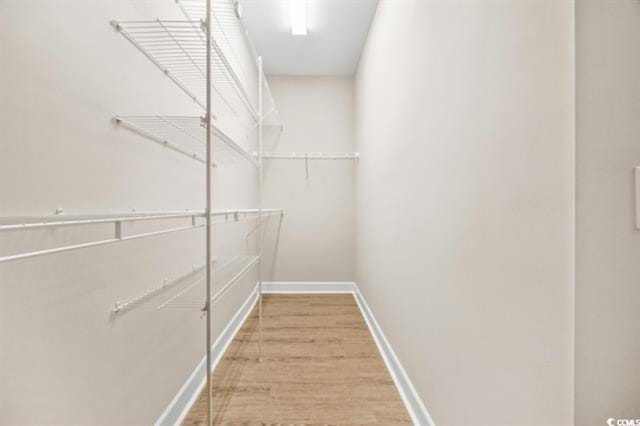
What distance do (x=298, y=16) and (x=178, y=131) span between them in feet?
5.28

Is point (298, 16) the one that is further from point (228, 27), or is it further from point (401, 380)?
point (401, 380)

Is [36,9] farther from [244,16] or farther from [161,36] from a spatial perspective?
[244,16]

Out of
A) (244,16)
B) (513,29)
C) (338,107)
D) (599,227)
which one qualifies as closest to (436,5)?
(513,29)

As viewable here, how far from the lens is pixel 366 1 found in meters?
2.16

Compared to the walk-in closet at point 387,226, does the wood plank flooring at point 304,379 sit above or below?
below

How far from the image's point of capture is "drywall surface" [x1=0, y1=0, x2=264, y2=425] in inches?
25.3

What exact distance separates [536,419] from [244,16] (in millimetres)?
2799

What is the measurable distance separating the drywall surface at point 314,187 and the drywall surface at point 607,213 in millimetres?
2802

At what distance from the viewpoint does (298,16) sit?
2.29 metres

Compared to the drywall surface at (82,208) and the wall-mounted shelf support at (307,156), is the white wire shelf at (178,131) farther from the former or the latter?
the wall-mounted shelf support at (307,156)

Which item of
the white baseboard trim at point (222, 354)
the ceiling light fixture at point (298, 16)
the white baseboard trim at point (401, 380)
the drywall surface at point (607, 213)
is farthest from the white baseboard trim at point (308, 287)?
the drywall surface at point (607, 213)

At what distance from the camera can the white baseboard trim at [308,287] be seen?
10.8 feet

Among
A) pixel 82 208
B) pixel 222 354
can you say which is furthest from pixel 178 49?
pixel 222 354

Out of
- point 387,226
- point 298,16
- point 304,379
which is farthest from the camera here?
point 298,16
